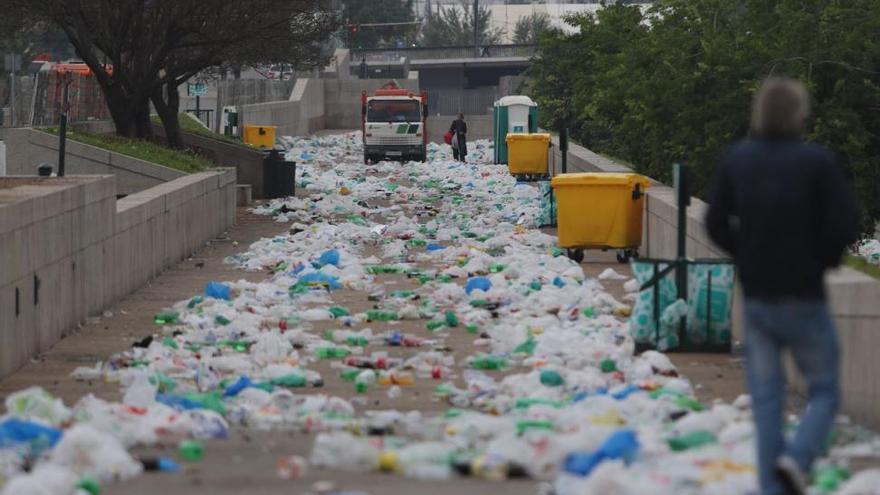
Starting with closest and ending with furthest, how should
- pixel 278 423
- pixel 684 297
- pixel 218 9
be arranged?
pixel 278 423 → pixel 684 297 → pixel 218 9

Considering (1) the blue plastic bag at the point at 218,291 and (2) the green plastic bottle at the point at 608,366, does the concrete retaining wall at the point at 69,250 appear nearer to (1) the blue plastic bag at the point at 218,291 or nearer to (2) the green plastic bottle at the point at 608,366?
(1) the blue plastic bag at the point at 218,291

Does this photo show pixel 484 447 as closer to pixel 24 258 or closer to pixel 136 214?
pixel 24 258

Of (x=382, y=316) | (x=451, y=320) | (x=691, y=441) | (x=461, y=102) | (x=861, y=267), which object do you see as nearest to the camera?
(x=691, y=441)

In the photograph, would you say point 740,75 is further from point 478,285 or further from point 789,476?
point 789,476

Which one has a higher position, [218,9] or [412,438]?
[218,9]

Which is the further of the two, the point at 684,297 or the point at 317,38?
→ the point at 317,38

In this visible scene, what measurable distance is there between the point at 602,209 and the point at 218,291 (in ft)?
16.6

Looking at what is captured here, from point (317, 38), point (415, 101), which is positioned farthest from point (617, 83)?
point (415, 101)

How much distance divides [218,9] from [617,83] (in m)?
9.31

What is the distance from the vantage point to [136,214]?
722 inches

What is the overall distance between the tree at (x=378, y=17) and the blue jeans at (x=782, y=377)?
12856 centimetres

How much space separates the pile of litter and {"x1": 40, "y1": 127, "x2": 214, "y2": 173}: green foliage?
5.86 m

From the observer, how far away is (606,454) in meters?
8.02

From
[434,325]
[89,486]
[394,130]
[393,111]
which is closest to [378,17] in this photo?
[393,111]
